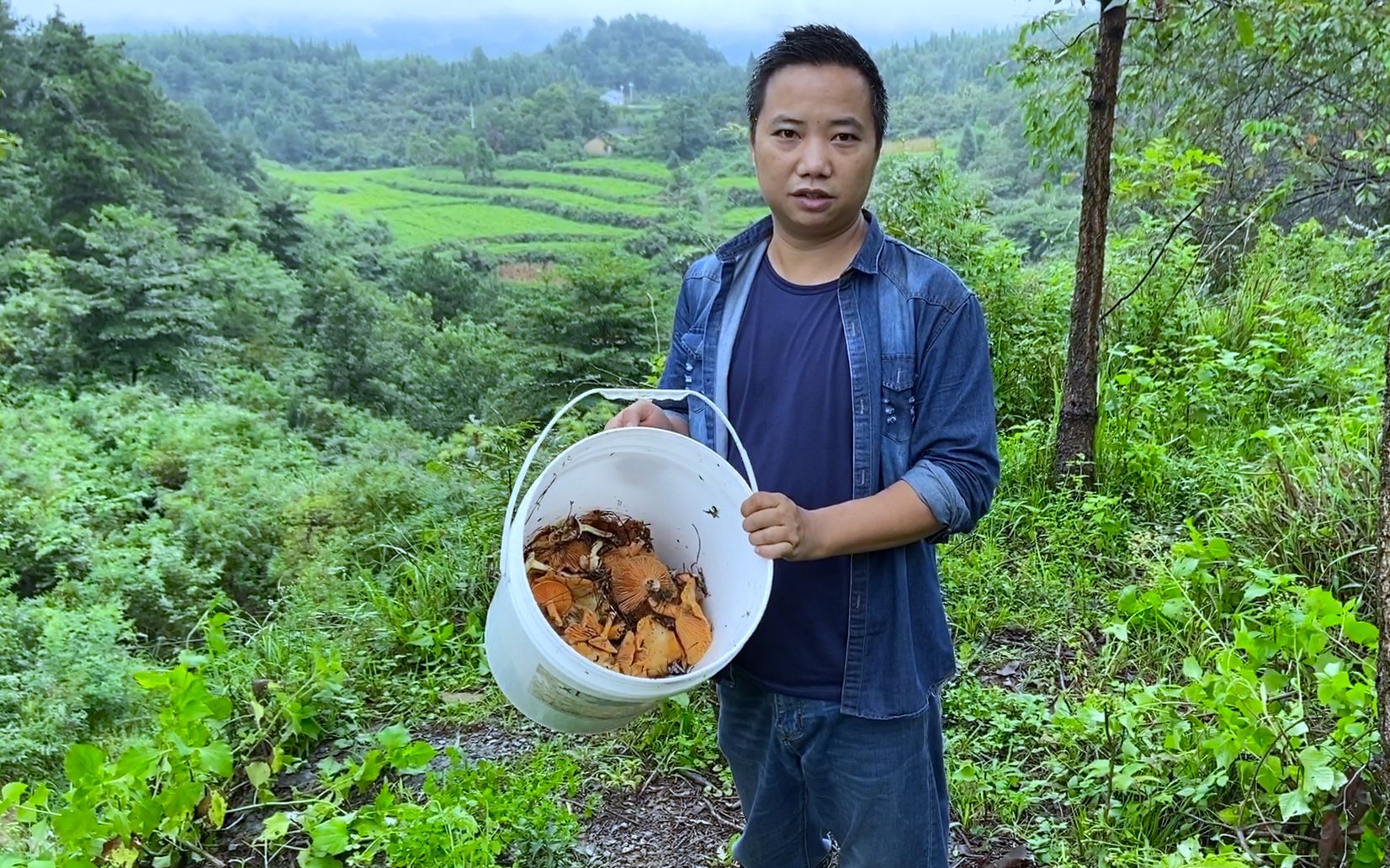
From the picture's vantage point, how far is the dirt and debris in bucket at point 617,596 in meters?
1.12

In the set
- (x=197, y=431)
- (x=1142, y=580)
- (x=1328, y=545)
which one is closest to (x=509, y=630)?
(x=1142, y=580)

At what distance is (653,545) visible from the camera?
4.29ft

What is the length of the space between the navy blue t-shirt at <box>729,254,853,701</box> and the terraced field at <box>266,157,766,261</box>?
25.1 m

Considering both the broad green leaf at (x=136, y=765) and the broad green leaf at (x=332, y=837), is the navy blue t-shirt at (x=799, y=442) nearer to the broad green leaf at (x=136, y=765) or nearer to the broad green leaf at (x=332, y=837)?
the broad green leaf at (x=332, y=837)

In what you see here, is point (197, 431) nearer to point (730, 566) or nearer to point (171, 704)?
point (171, 704)

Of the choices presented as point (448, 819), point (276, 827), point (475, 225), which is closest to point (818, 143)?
point (448, 819)

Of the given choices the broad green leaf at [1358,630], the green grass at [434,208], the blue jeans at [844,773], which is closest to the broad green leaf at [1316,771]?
the broad green leaf at [1358,630]

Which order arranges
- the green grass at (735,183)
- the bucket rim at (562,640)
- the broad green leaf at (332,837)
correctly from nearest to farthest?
the bucket rim at (562,640) → the broad green leaf at (332,837) → the green grass at (735,183)

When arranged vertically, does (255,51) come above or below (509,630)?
above

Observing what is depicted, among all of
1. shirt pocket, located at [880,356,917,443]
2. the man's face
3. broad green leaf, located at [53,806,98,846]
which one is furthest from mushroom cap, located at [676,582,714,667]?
broad green leaf, located at [53,806,98,846]

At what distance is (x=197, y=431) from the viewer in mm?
8094

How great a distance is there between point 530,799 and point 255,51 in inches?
2821

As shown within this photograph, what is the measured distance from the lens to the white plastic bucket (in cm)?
100

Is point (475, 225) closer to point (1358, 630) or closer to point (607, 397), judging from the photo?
point (607, 397)
